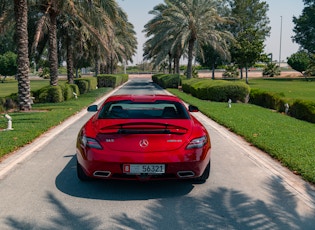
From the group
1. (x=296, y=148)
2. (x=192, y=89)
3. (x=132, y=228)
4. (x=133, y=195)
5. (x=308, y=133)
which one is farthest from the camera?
(x=192, y=89)

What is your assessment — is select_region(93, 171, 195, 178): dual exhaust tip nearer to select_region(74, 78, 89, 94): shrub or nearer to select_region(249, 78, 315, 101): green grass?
select_region(249, 78, 315, 101): green grass

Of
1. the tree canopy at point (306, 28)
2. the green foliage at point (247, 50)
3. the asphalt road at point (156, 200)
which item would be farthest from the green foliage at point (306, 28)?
the asphalt road at point (156, 200)

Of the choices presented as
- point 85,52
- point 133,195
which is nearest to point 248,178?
point 133,195

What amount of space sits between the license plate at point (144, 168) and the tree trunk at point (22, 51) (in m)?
13.2

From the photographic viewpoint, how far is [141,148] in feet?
16.0

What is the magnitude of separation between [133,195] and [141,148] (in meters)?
0.75

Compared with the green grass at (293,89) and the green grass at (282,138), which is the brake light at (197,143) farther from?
the green grass at (293,89)

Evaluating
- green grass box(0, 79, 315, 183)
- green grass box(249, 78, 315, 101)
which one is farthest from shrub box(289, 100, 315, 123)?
green grass box(249, 78, 315, 101)

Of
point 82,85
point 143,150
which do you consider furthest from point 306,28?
point 143,150

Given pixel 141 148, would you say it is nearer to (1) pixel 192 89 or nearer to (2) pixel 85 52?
(1) pixel 192 89

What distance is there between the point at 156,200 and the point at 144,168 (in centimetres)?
48

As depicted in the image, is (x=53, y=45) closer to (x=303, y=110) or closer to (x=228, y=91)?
(x=228, y=91)

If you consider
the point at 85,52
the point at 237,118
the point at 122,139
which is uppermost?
the point at 85,52

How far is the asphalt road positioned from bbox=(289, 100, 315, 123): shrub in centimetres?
755
